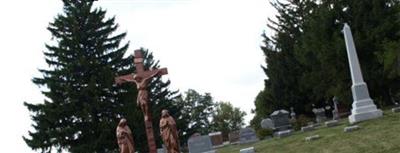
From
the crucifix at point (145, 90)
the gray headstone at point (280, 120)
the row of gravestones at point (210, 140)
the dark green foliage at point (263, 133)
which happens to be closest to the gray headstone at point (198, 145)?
the row of gravestones at point (210, 140)

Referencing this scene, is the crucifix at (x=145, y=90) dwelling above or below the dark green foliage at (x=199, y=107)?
below

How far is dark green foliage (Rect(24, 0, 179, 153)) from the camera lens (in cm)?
3253

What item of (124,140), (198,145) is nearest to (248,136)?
(198,145)

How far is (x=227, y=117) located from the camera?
254 ft

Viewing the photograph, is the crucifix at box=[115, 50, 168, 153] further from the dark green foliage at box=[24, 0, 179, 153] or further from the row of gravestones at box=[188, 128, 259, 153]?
the dark green foliage at box=[24, 0, 179, 153]

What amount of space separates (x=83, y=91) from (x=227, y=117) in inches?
1796

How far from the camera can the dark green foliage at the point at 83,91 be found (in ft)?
107

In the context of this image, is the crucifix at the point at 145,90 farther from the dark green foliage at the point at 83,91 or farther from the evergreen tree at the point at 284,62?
the evergreen tree at the point at 284,62

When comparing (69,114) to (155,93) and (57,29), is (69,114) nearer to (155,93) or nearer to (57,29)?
(57,29)

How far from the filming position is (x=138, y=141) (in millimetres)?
33781

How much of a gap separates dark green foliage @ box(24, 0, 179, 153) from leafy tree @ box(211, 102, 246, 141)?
133 feet

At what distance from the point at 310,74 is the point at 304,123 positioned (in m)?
9.03

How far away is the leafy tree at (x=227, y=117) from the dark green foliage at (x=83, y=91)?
4058 cm

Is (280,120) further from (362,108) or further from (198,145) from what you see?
(198,145)
